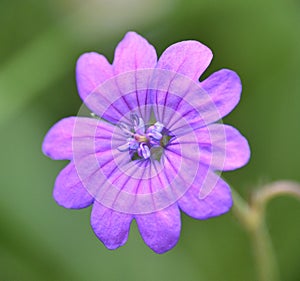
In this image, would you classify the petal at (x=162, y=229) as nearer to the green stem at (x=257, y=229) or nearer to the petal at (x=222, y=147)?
the petal at (x=222, y=147)

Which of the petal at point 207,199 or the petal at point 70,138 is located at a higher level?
the petal at point 70,138

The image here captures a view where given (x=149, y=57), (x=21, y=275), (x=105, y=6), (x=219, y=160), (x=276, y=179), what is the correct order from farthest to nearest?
1. (x=105, y=6)
2. (x=276, y=179)
3. (x=21, y=275)
4. (x=149, y=57)
5. (x=219, y=160)

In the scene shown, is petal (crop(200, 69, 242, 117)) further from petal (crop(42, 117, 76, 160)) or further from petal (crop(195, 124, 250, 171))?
petal (crop(42, 117, 76, 160))

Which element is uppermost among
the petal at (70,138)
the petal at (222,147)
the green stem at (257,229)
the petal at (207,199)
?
the petal at (70,138)

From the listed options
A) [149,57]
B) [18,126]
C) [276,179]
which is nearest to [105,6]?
[18,126]

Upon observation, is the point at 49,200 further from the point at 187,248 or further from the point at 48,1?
the point at 48,1

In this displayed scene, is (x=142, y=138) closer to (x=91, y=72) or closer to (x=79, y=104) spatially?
(x=91, y=72)

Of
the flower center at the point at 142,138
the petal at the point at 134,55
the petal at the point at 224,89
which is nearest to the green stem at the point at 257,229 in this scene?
the flower center at the point at 142,138
